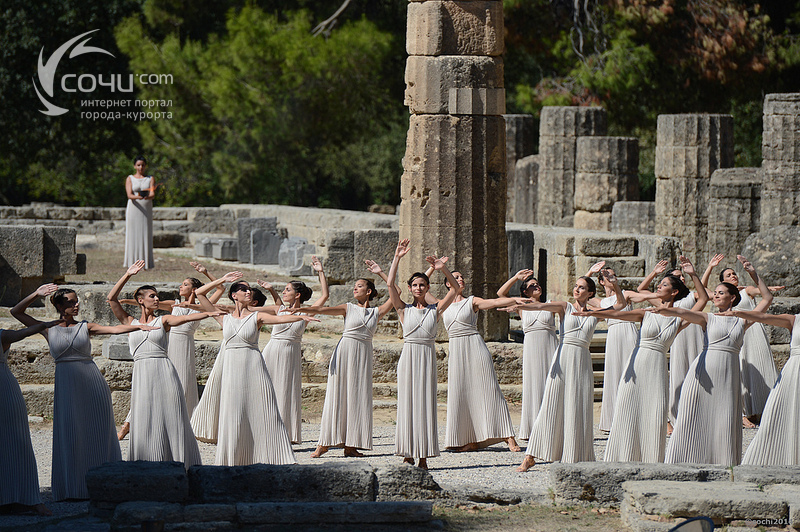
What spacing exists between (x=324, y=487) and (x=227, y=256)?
1325cm

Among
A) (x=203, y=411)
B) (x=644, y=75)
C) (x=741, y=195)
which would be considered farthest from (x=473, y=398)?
(x=644, y=75)

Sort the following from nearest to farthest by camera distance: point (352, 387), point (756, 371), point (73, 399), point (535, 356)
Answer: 1. point (73, 399)
2. point (352, 387)
3. point (535, 356)
4. point (756, 371)

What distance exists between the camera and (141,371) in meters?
7.93

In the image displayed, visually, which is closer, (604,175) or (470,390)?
(470,390)

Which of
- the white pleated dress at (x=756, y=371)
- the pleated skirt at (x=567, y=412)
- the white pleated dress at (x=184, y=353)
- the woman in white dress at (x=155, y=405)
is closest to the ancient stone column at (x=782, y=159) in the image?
the white pleated dress at (x=756, y=371)

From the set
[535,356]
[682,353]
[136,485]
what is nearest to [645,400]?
[535,356]

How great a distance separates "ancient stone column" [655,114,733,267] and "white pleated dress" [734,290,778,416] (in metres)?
7.89

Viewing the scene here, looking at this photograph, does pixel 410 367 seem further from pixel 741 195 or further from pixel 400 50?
pixel 400 50

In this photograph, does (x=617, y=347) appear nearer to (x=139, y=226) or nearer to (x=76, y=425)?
(x=76, y=425)

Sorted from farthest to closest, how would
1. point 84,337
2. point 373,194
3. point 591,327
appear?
point 373,194 → point 591,327 → point 84,337

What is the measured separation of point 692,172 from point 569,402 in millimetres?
11278

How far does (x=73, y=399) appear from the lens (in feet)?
25.5

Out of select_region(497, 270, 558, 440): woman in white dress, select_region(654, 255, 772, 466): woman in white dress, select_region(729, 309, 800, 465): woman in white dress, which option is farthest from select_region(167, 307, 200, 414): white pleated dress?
select_region(729, 309, 800, 465): woman in white dress

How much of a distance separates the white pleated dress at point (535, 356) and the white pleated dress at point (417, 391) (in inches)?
50.1
